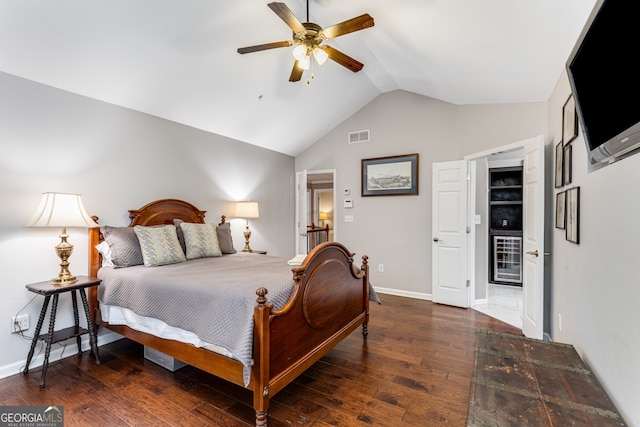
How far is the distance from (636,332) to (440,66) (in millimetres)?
3028

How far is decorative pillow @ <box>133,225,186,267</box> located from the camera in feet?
9.42

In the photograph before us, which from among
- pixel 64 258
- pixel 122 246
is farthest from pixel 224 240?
pixel 64 258

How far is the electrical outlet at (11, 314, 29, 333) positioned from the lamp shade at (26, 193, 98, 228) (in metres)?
0.82

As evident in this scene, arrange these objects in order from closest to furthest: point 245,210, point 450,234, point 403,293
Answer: point 450,234, point 245,210, point 403,293

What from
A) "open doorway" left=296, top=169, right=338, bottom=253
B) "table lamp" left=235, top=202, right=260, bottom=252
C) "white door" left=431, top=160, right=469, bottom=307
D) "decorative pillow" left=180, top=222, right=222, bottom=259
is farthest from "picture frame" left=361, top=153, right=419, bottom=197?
"decorative pillow" left=180, top=222, right=222, bottom=259

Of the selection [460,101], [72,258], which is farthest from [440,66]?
[72,258]

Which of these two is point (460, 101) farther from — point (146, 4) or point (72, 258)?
point (72, 258)

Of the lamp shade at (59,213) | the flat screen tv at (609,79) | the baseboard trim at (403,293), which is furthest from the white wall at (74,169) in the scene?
the flat screen tv at (609,79)

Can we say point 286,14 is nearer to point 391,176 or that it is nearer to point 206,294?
point 206,294

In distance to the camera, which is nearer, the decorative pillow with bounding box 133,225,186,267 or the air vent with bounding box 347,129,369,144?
the decorative pillow with bounding box 133,225,186,267

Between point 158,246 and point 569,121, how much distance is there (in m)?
3.66

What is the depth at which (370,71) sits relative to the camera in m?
4.13

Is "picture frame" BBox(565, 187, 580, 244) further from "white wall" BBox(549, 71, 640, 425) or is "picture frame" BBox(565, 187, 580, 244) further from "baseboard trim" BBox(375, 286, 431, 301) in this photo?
"baseboard trim" BBox(375, 286, 431, 301)
